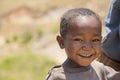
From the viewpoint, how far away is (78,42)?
120 inches

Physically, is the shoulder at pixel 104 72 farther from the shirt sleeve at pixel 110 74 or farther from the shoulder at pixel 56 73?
the shoulder at pixel 56 73

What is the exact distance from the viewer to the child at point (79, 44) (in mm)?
3053

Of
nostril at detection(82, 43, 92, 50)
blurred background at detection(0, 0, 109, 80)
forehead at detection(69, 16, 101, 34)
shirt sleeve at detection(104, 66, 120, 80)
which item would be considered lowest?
blurred background at detection(0, 0, 109, 80)

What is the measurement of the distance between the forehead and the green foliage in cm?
1169

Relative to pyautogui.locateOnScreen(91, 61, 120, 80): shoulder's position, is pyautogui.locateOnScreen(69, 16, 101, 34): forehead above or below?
above

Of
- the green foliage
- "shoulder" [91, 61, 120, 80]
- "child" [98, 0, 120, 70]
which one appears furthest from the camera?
the green foliage

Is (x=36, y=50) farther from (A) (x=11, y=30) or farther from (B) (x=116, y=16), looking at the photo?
(B) (x=116, y=16)

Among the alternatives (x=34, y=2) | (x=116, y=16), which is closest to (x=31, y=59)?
(x=34, y=2)

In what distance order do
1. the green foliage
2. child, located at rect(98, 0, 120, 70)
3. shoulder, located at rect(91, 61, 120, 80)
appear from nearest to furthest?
shoulder, located at rect(91, 61, 120, 80)
child, located at rect(98, 0, 120, 70)
the green foliage

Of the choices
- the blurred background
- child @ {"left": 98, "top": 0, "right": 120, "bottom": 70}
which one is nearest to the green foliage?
the blurred background

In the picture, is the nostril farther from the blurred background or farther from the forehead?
the blurred background

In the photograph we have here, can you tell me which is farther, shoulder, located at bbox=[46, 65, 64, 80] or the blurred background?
the blurred background

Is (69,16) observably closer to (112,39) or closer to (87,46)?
(87,46)

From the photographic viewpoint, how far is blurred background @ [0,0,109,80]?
16.4 meters
